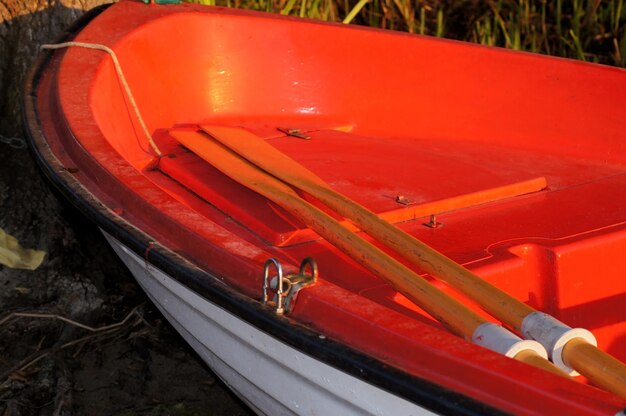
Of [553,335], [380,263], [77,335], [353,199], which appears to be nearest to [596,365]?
[553,335]

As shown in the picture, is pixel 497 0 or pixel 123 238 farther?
pixel 497 0

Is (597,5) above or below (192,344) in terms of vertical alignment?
above

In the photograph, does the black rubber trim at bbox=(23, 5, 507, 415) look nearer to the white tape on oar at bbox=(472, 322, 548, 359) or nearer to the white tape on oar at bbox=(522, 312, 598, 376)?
the white tape on oar at bbox=(472, 322, 548, 359)

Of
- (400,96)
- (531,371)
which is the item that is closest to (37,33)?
(400,96)

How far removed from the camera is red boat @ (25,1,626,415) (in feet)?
5.41

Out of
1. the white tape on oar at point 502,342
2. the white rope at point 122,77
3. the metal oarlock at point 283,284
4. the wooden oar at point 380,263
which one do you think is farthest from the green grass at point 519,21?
the white tape on oar at point 502,342

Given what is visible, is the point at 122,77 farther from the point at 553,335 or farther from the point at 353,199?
the point at 553,335

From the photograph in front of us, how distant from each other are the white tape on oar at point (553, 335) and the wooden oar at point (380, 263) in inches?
1.8

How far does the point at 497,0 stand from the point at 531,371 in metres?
3.58

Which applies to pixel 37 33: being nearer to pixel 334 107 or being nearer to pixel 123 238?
pixel 334 107

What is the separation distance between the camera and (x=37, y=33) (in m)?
3.29

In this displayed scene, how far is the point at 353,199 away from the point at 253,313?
92 cm

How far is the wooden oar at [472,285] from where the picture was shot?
1.62 meters

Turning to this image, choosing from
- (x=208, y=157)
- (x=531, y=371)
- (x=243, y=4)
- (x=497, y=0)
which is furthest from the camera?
(x=497, y=0)
